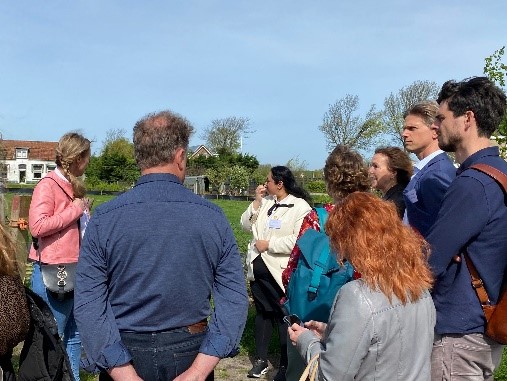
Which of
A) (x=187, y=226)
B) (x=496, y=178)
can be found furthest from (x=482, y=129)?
(x=187, y=226)

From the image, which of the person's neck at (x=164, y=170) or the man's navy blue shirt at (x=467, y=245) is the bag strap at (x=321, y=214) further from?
the person's neck at (x=164, y=170)

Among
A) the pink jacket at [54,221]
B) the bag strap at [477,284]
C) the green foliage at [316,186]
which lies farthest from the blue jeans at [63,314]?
the green foliage at [316,186]

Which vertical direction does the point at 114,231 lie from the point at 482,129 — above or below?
below

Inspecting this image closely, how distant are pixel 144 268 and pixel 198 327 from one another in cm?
38

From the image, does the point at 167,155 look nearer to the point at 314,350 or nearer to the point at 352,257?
the point at 352,257

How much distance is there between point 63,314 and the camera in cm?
430

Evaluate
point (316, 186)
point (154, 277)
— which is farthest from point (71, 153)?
point (316, 186)

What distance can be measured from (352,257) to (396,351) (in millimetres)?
417

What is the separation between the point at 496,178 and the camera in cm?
264

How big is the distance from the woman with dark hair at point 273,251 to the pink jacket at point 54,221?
196cm

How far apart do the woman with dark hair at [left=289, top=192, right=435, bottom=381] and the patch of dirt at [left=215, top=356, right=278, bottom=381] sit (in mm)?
3250

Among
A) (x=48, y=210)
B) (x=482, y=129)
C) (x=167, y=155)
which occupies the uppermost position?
(x=482, y=129)

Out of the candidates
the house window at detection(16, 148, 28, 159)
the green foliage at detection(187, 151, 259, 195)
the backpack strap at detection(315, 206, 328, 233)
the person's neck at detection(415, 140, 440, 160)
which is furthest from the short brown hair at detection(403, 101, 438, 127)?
the house window at detection(16, 148, 28, 159)

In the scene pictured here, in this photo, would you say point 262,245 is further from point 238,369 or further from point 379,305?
point 379,305
